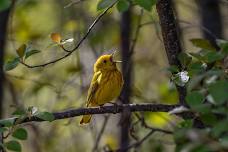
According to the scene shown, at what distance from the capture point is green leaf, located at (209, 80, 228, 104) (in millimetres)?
1840

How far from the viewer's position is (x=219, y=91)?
1.86m

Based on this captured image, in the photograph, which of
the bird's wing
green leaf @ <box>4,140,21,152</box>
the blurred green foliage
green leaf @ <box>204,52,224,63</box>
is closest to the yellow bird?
the bird's wing

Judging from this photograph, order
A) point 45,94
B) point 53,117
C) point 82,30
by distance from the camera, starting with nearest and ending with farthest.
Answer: point 53,117, point 82,30, point 45,94

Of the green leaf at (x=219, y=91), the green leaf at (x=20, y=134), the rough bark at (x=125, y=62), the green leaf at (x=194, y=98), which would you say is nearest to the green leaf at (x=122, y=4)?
the green leaf at (x=20, y=134)

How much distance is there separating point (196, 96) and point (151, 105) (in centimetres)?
85

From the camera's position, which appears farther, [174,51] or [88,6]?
[88,6]

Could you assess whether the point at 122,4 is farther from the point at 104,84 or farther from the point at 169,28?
the point at 104,84

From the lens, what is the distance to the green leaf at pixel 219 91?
6.04 ft

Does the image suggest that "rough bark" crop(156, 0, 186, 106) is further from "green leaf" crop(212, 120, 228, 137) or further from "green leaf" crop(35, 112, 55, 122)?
"green leaf" crop(212, 120, 228, 137)

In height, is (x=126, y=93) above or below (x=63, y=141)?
above

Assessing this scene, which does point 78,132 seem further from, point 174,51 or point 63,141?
point 174,51

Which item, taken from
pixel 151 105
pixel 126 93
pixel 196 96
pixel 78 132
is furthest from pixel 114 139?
pixel 196 96

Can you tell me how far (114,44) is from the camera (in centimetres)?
672

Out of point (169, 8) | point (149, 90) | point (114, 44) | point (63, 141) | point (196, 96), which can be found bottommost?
point (63, 141)
